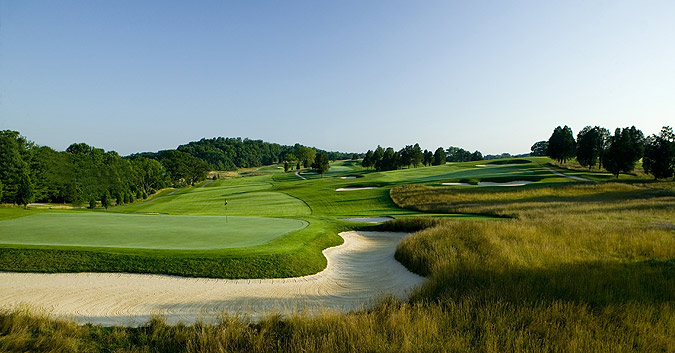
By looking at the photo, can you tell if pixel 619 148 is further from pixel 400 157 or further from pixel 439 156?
pixel 439 156

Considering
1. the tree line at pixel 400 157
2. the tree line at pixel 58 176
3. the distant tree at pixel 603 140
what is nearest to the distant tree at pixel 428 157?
the tree line at pixel 400 157

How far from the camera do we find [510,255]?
979 centimetres

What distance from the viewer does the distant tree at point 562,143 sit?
6194 cm

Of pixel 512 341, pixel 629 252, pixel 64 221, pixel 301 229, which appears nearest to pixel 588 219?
pixel 629 252

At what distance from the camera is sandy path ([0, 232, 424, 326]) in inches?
288

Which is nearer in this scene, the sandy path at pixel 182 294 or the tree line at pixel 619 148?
the sandy path at pixel 182 294

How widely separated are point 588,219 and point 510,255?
11516 millimetres

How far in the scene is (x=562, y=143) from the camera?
6228cm

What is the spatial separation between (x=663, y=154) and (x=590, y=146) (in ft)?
56.2

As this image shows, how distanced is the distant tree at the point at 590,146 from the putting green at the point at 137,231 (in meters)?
58.4

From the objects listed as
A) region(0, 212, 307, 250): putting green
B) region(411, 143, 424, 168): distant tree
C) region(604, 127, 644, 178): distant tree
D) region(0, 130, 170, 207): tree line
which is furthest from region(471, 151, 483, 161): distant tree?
region(0, 212, 307, 250): putting green

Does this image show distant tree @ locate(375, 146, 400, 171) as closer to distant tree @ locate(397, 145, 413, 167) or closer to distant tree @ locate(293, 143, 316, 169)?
distant tree @ locate(397, 145, 413, 167)

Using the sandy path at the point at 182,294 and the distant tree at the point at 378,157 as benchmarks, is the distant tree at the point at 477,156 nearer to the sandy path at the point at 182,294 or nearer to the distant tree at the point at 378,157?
the distant tree at the point at 378,157

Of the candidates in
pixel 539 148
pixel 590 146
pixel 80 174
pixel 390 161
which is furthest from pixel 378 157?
pixel 539 148
